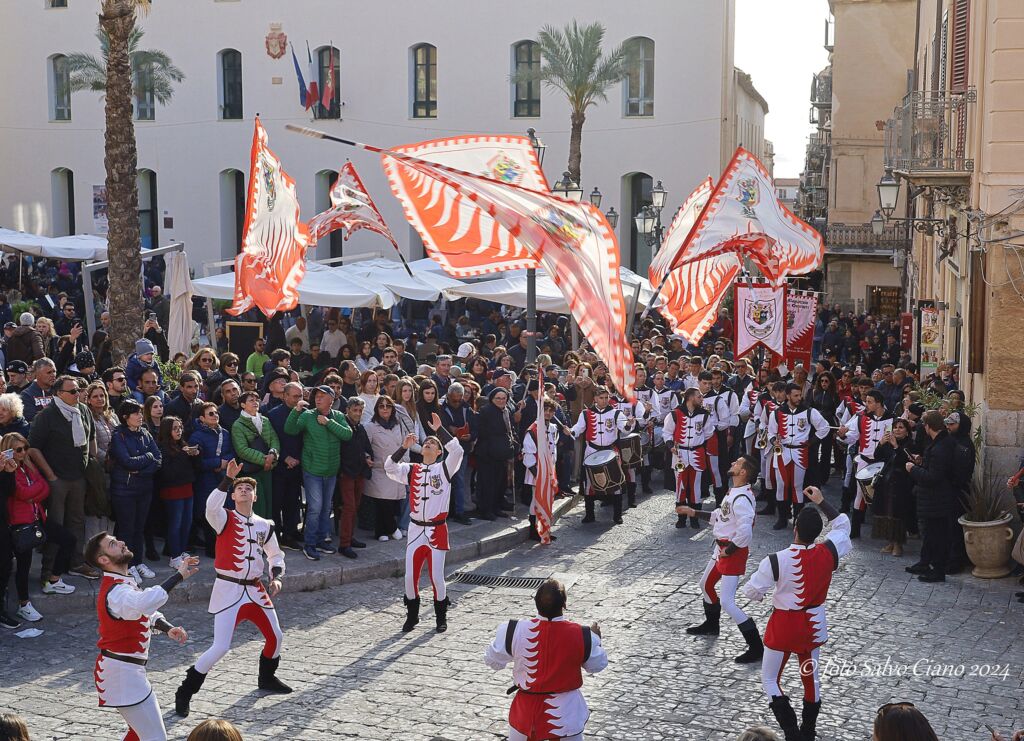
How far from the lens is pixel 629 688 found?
905cm

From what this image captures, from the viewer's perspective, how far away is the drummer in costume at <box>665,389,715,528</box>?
14.8 metres

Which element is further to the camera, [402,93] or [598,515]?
[402,93]

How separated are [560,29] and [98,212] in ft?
58.8

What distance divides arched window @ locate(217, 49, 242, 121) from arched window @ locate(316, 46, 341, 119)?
3120mm

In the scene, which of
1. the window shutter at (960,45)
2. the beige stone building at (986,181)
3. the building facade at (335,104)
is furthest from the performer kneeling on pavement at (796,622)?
the building facade at (335,104)

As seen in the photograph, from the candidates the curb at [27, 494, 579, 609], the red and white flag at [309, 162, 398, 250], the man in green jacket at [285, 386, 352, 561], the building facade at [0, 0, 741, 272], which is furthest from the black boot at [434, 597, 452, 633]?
the building facade at [0, 0, 741, 272]

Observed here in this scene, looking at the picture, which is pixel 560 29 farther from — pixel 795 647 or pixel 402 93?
pixel 795 647

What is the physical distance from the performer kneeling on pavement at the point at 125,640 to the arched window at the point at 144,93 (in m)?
38.8

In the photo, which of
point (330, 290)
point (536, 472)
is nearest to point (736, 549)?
point (536, 472)

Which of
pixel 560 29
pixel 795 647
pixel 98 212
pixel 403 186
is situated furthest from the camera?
pixel 98 212

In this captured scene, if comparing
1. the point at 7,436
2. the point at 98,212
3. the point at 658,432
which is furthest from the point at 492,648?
the point at 98,212

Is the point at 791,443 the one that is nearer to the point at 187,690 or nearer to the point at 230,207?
the point at 187,690

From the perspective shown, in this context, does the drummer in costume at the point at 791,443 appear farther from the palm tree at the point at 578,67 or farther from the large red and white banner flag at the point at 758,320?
the palm tree at the point at 578,67

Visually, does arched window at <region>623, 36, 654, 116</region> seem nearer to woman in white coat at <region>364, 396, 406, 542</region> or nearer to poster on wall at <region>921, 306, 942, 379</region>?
poster on wall at <region>921, 306, 942, 379</region>
